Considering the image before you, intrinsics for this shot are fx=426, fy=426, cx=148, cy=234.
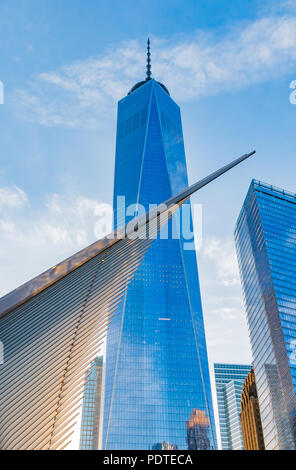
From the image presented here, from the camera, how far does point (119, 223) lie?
11219 cm

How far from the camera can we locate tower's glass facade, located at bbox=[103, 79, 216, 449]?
3302 inches

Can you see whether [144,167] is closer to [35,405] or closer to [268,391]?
[268,391]

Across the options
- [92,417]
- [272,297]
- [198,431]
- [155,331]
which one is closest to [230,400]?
[92,417]

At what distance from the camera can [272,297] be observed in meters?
73.6

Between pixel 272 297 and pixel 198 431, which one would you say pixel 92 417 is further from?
pixel 272 297

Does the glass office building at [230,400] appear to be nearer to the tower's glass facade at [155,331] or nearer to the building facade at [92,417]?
→ the building facade at [92,417]

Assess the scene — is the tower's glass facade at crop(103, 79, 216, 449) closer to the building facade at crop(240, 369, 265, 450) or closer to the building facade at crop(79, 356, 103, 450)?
the building facade at crop(240, 369, 265, 450)

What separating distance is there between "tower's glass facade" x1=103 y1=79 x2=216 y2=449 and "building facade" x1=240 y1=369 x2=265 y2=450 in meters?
8.88

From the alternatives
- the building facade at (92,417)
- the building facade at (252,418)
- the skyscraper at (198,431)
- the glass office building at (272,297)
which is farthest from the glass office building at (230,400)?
the glass office building at (272,297)

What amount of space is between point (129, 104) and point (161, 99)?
10.6m

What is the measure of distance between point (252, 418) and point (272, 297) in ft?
108

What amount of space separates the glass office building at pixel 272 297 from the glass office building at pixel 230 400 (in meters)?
96.9

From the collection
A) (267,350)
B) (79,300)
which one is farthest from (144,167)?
(79,300)

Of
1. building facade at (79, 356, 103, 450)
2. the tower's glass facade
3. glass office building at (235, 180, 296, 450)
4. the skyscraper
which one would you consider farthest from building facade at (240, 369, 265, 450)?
building facade at (79, 356, 103, 450)
